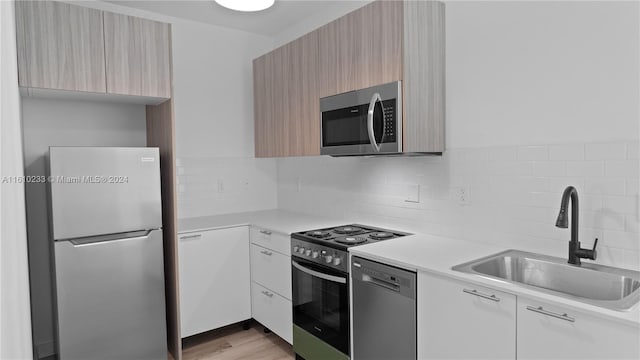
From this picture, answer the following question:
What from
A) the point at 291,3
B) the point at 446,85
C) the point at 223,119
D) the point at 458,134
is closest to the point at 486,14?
the point at 446,85

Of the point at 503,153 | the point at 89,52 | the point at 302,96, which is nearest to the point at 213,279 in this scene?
the point at 302,96

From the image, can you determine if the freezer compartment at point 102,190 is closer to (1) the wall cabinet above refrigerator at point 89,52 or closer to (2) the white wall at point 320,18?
(1) the wall cabinet above refrigerator at point 89,52

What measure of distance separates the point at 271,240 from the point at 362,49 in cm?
145

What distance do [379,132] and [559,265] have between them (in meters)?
1.11

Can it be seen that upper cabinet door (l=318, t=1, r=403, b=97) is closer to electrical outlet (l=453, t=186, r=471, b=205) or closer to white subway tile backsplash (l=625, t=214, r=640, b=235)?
electrical outlet (l=453, t=186, r=471, b=205)

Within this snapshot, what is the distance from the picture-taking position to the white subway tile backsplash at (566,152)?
1902 mm

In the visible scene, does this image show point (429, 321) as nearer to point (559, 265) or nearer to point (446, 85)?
point (559, 265)

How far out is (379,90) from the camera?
2328mm

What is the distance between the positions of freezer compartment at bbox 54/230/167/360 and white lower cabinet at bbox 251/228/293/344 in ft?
2.26

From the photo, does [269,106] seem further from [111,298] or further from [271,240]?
[111,298]

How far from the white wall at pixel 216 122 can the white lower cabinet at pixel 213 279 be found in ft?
2.05

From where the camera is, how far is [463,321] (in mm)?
1746

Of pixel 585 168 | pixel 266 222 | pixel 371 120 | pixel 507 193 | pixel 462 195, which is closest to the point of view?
pixel 585 168

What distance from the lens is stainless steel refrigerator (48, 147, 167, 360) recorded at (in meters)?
2.41
